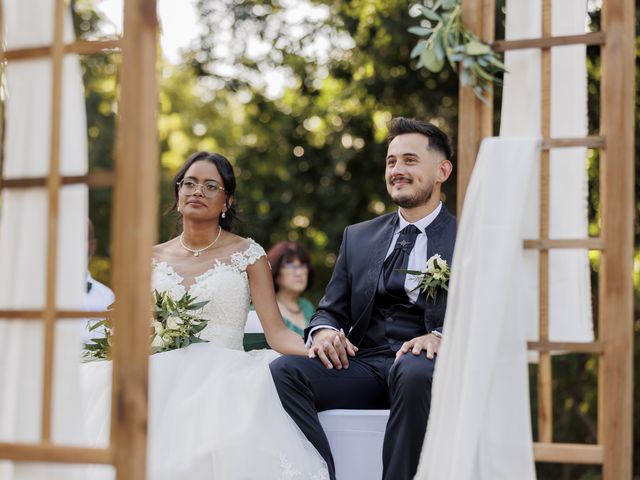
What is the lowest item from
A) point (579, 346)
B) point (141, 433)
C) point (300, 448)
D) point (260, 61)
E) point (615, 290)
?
point (300, 448)

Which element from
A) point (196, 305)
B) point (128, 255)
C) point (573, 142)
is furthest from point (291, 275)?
point (128, 255)

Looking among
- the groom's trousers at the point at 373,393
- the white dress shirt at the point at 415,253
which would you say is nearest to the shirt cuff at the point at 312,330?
the white dress shirt at the point at 415,253

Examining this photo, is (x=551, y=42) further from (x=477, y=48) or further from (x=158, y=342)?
(x=158, y=342)

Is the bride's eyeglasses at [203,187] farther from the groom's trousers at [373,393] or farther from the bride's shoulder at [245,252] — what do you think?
the groom's trousers at [373,393]

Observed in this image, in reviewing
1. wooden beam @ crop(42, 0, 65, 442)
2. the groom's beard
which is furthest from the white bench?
wooden beam @ crop(42, 0, 65, 442)

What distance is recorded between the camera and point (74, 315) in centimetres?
269

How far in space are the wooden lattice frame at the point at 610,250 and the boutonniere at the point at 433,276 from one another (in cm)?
89

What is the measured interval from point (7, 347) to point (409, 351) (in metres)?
1.55

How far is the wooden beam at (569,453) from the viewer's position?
2.82 metres

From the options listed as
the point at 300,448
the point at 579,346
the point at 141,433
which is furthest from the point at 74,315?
the point at 579,346

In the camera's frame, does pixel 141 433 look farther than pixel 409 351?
No

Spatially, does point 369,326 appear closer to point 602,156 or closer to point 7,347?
point 602,156

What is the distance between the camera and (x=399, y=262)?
404 cm

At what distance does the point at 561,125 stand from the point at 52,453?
191 cm
